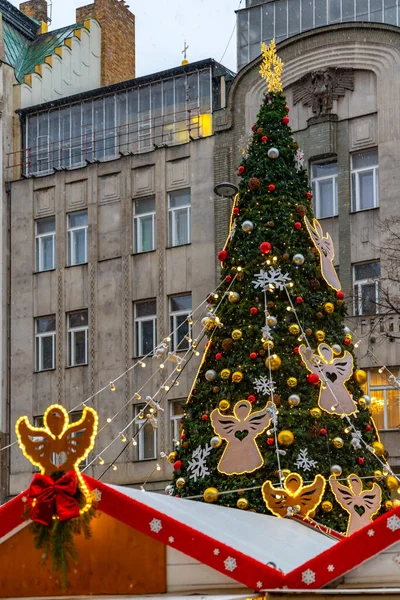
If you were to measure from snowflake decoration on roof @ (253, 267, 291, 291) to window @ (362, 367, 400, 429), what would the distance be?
17.9m

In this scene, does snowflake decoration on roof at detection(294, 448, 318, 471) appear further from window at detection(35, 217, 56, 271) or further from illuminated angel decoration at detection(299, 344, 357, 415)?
window at detection(35, 217, 56, 271)

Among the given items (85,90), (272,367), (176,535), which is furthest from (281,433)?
(85,90)

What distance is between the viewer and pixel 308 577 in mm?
13023

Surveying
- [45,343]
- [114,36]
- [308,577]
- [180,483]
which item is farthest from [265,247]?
[114,36]

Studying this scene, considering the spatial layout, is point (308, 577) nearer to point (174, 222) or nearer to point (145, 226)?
point (174, 222)

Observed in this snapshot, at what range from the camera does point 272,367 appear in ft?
59.9

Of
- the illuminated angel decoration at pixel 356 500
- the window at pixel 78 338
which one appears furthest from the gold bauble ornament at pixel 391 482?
the window at pixel 78 338

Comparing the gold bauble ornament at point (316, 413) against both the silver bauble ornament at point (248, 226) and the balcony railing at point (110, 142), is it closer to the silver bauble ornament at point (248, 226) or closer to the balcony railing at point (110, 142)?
the silver bauble ornament at point (248, 226)

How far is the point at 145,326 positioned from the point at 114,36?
14487mm

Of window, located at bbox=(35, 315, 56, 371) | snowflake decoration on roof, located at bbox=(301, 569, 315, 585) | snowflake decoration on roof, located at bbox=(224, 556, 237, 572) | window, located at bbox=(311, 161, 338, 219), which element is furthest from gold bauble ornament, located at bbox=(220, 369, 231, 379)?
window, located at bbox=(35, 315, 56, 371)

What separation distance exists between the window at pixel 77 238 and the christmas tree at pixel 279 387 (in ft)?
76.4

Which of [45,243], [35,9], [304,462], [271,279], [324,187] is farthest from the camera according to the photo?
A: [35,9]

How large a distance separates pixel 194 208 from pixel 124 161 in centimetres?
288

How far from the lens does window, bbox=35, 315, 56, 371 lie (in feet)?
140
